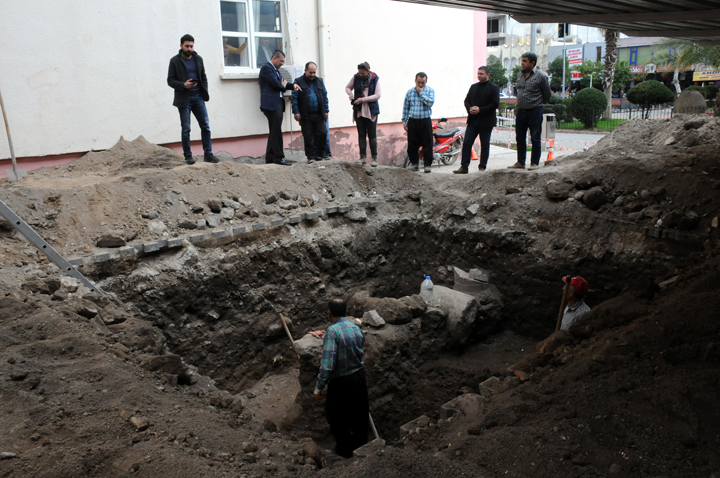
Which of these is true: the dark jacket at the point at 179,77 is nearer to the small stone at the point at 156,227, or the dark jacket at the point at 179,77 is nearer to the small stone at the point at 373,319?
the small stone at the point at 156,227

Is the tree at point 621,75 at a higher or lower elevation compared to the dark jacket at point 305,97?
higher

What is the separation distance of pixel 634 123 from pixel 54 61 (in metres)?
9.88

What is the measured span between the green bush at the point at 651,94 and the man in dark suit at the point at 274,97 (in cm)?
1713

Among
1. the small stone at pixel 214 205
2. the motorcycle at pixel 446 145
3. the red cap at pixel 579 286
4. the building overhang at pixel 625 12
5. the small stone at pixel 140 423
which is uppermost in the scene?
the building overhang at pixel 625 12

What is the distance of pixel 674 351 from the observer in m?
3.60

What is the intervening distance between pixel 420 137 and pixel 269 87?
2.76 meters

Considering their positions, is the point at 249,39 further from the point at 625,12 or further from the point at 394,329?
the point at 394,329

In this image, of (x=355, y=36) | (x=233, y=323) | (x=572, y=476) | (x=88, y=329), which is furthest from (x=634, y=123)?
(x=88, y=329)

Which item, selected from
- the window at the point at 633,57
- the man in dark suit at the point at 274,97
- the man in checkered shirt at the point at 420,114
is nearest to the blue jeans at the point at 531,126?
the man in checkered shirt at the point at 420,114

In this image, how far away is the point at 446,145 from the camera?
12328 mm

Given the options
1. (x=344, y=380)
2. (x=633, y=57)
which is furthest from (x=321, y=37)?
(x=633, y=57)

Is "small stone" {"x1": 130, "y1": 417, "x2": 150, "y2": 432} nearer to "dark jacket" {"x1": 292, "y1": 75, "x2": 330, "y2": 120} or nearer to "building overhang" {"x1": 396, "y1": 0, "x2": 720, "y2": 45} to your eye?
"building overhang" {"x1": 396, "y1": 0, "x2": 720, "y2": 45}

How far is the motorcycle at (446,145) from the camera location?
40.3 feet

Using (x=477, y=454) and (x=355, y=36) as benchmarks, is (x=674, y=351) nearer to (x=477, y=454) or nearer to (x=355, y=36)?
(x=477, y=454)
